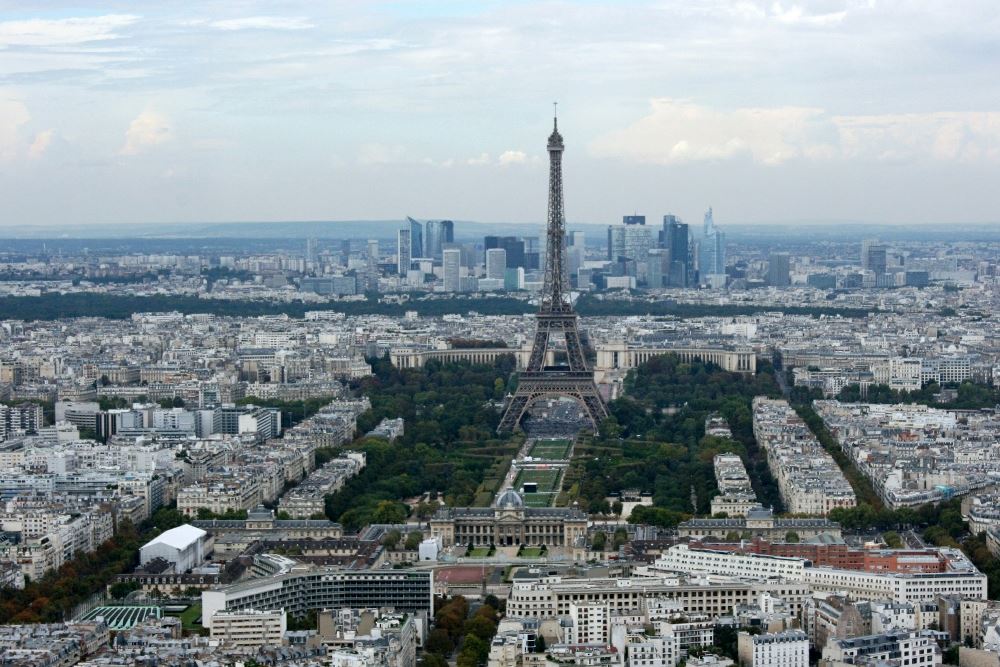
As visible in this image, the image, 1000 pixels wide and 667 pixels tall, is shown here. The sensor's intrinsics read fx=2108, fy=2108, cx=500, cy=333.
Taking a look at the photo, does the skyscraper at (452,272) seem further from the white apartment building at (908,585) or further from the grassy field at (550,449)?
the white apartment building at (908,585)

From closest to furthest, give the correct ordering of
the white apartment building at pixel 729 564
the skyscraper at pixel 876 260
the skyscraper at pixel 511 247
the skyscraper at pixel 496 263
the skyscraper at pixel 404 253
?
the white apartment building at pixel 729 564 → the skyscraper at pixel 876 260 → the skyscraper at pixel 496 263 → the skyscraper at pixel 511 247 → the skyscraper at pixel 404 253

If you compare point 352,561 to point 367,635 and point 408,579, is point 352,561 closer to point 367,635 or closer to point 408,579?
point 408,579

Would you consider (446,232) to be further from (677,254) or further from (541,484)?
(541,484)

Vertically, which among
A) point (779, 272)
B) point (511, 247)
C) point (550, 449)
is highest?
point (511, 247)

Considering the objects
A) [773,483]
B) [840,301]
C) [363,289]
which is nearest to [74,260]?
[363,289]

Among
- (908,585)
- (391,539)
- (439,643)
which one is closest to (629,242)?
(391,539)

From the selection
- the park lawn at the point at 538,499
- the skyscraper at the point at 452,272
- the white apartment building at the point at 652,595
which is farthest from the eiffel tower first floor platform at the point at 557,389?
the skyscraper at the point at 452,272
